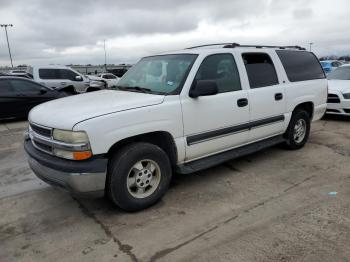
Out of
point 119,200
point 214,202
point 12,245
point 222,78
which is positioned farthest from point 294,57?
point 12,245

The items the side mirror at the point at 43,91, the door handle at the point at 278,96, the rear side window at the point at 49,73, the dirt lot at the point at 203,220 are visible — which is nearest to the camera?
the dirt lot at the point at 203,220

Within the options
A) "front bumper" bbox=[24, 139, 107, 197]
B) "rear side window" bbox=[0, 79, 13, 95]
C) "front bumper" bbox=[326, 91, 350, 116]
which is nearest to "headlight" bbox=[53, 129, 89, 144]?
"front bumper" bbox=[24, 139, 107, 197]

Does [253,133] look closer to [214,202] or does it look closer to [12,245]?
[214,202]

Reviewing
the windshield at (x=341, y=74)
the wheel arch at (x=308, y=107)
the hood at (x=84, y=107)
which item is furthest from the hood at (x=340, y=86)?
the hood at (x=84, y=107)

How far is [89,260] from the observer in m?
2.83

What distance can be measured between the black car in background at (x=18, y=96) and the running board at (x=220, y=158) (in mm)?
7528

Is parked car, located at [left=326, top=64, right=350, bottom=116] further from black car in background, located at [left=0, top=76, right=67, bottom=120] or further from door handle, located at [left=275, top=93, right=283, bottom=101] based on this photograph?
black car in background, located at [left=0, top=76, right=67, bottom=120]

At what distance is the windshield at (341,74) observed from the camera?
9898mm

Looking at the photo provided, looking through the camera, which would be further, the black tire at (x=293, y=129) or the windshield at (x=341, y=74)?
the windshield at (x=341, y=74)

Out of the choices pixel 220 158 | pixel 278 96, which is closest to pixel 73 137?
pixel 220 158

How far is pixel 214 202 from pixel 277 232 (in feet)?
2.92

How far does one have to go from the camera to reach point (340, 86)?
29.5ft

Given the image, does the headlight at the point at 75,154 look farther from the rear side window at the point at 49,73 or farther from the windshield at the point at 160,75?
the rear side window at the point at 49,73

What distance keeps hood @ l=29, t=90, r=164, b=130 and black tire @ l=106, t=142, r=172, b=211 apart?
45cm
